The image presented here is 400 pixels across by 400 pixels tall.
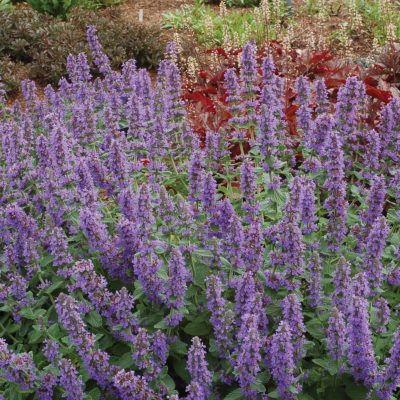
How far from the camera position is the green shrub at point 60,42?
977 centimetres

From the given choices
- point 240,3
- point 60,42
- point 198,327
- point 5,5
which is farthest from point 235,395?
point 5,5

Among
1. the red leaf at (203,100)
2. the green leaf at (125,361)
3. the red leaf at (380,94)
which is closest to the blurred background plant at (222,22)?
the red leaf at (203,100)

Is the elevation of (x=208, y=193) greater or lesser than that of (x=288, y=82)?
greater

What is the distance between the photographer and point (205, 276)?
4.00 meters

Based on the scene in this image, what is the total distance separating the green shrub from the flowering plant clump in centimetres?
510

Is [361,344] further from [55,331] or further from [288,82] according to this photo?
[288,82]

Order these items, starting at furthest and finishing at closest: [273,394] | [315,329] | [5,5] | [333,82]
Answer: [5,5] < [333,82] < [315,329] < [273,394]

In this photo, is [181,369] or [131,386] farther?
[181,369]

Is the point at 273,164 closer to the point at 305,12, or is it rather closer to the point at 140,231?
the point at 140,231

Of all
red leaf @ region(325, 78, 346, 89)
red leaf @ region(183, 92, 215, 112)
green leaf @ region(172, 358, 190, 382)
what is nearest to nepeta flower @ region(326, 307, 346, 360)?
green leaf @ region(172, 358, 190, 382)

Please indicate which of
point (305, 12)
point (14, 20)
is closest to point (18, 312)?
point (14, 20)

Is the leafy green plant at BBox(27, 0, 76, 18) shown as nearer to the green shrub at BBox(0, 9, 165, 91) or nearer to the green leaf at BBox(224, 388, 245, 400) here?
the green shrub at BBox(0, 9, 165, 91)

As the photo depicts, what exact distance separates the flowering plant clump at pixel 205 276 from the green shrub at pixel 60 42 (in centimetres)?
510

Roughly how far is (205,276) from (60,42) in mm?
6990
